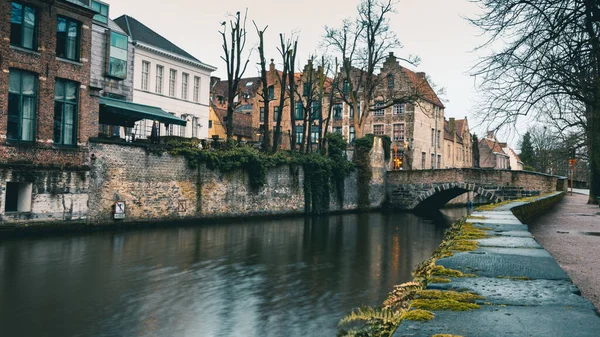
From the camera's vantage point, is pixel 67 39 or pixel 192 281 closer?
pixel 192 281

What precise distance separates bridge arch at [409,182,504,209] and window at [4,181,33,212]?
25724 mm

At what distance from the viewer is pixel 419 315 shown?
7.52 ft

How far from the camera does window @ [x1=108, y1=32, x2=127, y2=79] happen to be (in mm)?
26375

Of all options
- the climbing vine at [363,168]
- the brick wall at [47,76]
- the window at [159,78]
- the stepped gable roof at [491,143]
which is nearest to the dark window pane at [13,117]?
the brick wall at [47,76]

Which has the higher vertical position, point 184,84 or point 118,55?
point 118,55

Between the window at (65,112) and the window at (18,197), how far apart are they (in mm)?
1927

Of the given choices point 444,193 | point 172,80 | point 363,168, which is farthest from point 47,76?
point 444,193

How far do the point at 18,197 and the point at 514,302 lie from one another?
17.7 meters

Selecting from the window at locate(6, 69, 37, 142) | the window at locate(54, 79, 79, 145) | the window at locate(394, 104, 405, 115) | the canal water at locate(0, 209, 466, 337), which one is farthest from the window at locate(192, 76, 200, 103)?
the window at locate(394, 104, 405, 115)

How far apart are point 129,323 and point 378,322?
237 inches

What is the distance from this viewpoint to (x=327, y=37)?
3559 cm

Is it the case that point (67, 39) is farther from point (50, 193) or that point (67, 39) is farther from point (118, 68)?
point (118, 68)

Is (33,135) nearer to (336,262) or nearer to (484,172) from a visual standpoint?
(336,262)

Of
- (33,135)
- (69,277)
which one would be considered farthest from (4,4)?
(69,277)
